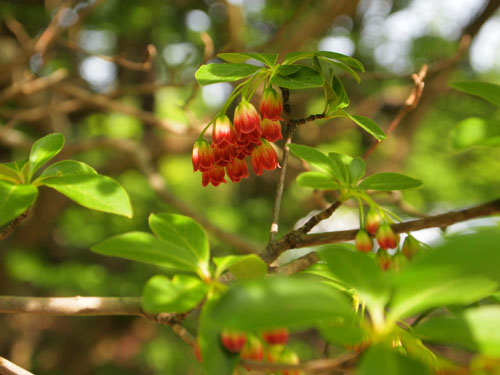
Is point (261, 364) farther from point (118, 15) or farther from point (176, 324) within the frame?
point (118, 15)

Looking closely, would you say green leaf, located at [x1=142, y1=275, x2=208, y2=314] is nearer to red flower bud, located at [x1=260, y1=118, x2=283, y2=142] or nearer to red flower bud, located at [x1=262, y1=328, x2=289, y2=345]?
red flower bud, located at [x1=262, y1=328, x2=289, y2=345]

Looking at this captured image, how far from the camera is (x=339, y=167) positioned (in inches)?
31.0

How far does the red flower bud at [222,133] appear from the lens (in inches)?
33.6

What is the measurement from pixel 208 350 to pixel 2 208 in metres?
0.35

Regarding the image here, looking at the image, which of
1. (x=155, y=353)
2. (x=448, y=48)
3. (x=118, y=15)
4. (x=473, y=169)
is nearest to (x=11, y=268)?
(x=118, y=15)

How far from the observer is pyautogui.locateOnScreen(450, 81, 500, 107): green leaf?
0.62 metres

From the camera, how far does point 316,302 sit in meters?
0.39

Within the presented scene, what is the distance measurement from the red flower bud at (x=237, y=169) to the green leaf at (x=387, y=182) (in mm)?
254

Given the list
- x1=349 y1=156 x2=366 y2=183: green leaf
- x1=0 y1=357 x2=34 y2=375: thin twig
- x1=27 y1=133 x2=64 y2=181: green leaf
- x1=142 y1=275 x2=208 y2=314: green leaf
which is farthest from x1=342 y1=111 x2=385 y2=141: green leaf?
x1=0 y1=357 x2=34 y2=375: thin twig

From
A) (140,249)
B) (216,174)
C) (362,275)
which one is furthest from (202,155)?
(362,275)

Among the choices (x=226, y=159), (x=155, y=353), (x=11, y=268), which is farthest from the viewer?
(x=155, y=353)

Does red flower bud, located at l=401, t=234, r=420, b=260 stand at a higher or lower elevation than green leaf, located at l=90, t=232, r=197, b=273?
higher

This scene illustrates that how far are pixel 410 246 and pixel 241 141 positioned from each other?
0.37 metres

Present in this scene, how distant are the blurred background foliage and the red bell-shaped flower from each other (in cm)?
173
